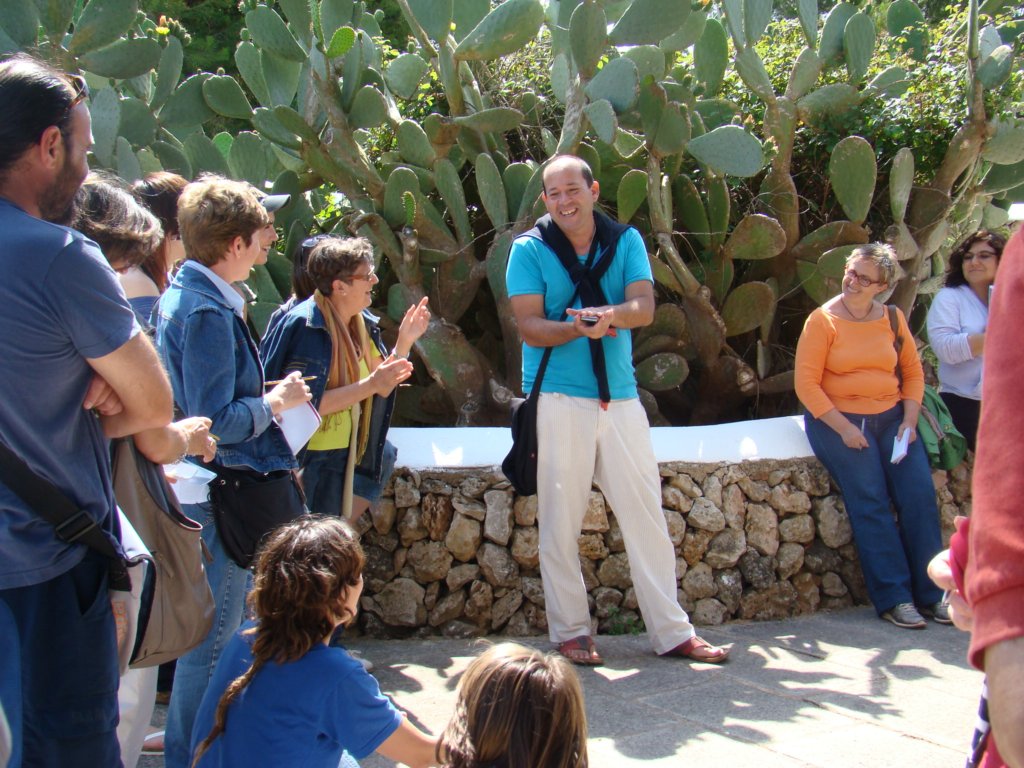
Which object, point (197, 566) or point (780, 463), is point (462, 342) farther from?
point (197, 566)

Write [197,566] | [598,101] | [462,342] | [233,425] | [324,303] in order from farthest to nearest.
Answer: [462,342]
[598,101]
[324,303]
[233,425]
[197,566]

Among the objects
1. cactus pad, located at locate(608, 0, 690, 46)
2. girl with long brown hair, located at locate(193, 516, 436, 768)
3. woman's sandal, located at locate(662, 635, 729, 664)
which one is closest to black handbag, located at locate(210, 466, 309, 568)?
girl with long brown hair, located at locate(193, 516, 436, 768)

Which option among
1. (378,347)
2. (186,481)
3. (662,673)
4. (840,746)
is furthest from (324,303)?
(840,746)

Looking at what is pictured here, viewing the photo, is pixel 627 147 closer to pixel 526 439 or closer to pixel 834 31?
pixel 834 31

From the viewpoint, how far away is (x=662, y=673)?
13.8 feet

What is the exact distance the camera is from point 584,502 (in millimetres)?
4395

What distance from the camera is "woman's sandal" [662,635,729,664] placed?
432 centimetres

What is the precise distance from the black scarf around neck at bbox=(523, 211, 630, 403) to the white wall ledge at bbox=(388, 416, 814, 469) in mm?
956

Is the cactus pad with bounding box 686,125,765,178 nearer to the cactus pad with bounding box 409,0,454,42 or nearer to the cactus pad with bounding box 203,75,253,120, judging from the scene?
the cactus pad with bounding box 409,0,454,42

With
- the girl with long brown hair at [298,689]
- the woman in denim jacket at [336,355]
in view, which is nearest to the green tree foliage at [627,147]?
the woman in denim jacket at [336,355]

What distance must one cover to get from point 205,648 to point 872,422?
3.52m

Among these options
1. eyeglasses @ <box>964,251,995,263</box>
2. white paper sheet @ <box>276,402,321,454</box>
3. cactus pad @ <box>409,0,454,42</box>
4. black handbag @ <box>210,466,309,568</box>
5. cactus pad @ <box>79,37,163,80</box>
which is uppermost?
cactus pad @ <box>409,0,454,42</box>

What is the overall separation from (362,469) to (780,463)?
218 cm

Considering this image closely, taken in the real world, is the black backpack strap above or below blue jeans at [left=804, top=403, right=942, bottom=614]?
above
